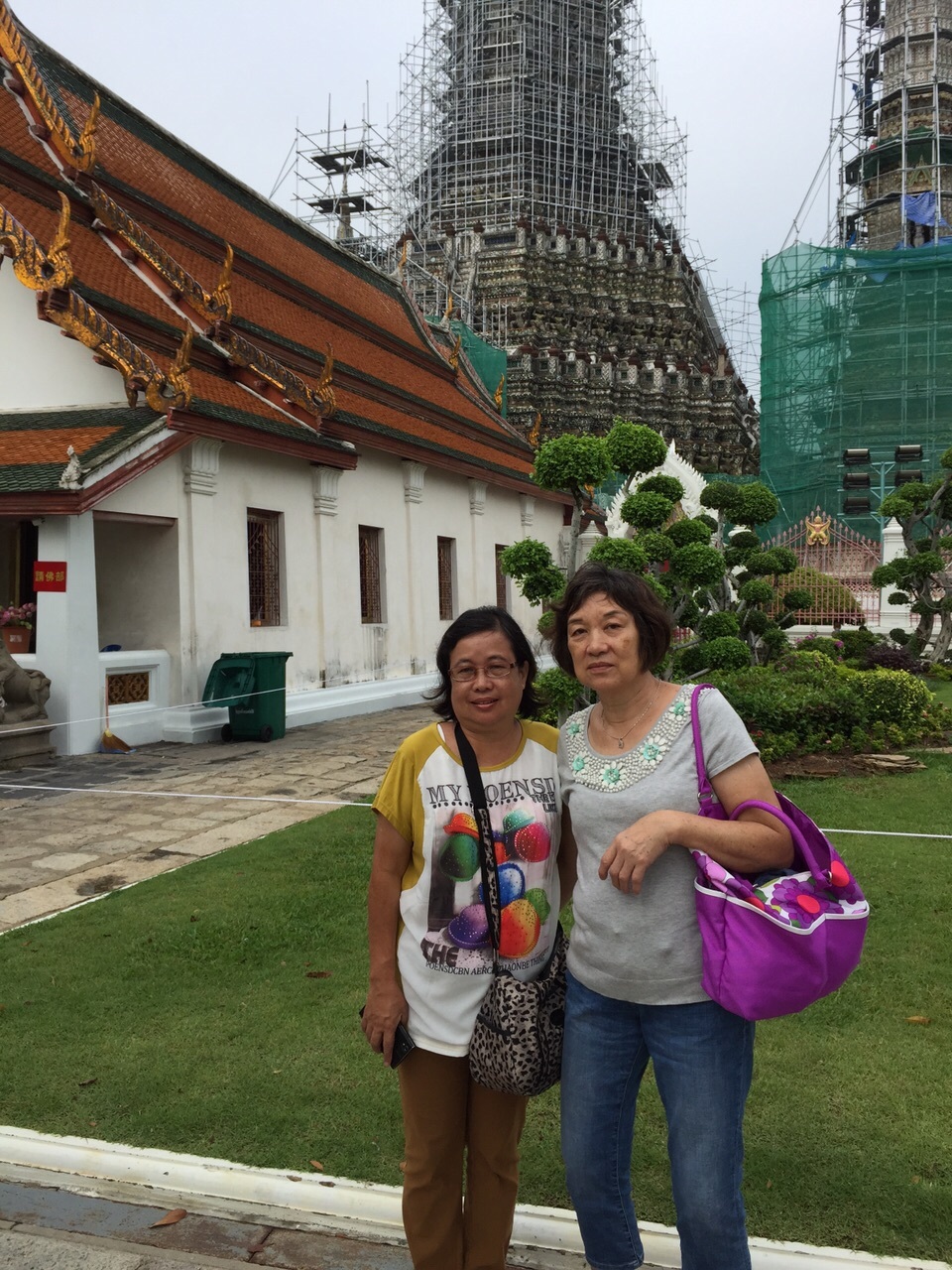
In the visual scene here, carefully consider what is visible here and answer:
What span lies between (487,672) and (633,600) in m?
0.35

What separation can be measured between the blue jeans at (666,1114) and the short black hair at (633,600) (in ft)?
2.39

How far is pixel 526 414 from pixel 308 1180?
34.6 metres

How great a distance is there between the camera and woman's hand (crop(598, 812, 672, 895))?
2000mm

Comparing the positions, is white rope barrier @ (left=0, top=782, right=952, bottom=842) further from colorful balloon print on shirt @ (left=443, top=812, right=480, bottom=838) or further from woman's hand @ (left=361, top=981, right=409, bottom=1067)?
colorful balloon print on shirt @ (left=443, top=812, right=480, bottom=838)

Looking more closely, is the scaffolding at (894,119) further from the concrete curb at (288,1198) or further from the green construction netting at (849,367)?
the concrete curb at (288,1198)

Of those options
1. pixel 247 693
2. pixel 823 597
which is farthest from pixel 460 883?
pixel 823 597

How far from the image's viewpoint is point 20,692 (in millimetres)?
9484

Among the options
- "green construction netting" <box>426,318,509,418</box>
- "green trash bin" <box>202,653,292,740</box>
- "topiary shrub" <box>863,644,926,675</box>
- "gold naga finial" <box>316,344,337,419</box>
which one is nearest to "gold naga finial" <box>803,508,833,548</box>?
"topiary shrub" <box>863,644,926,675</box>

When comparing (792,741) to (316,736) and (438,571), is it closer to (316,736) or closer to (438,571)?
(316,736)

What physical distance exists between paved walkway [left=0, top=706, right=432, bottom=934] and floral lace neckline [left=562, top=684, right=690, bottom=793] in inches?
156

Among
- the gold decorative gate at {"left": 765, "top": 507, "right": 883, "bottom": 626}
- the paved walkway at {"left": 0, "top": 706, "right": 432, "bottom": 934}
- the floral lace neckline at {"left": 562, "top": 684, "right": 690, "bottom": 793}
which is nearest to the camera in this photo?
the floral lace neckline at {"left": 562, "top": 684, "right": 690, "bottom": 793}

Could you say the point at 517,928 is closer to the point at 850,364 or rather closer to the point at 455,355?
the point at 455,355

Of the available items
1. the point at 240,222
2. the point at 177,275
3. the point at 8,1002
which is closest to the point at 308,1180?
the point at 8,1002

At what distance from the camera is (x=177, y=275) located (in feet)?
42.0
